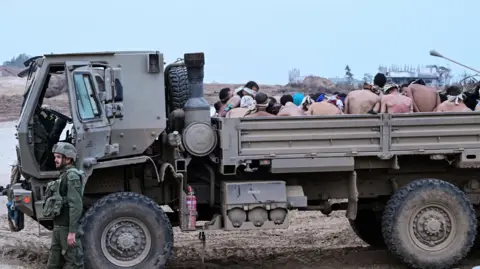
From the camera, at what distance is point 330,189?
9.74 meters

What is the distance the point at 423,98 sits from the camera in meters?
10.1

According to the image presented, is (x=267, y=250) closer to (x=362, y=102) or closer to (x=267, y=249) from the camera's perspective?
(x=267, y=249)

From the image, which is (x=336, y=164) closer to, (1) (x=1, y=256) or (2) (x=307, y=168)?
(2) (x=307, y=168)

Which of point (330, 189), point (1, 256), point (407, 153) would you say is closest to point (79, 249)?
point (1, 256)

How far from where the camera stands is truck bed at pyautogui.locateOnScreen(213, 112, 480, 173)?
29.3 feet

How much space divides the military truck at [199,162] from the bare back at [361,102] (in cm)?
53

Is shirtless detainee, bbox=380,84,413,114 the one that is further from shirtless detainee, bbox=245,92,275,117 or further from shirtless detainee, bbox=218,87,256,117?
shirtless detainee, bbox=218,87,256,117

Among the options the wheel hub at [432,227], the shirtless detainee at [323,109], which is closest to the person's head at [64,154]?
the shirtless detainee at [323,109]

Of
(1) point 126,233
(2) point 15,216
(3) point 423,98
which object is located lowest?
(1) point 126,233

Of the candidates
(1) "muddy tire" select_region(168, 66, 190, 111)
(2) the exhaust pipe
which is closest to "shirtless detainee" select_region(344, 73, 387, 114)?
(2) the exhaust pipe

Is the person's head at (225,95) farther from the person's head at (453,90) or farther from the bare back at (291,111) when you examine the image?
the person's head at (453,90)

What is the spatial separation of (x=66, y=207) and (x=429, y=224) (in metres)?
4.18

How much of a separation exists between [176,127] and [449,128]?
312cm

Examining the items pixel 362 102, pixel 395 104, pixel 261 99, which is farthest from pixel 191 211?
pixel 395 104
